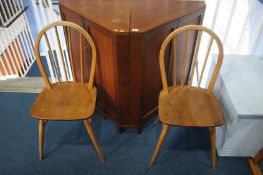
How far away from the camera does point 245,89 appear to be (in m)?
1.42

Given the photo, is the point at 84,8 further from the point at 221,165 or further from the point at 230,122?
the point at 221,165

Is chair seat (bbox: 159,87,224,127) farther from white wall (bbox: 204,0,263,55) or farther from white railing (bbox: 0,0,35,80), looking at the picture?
white railing (bbox: 0,0,35,80)

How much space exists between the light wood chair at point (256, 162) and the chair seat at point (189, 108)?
42 centimetres

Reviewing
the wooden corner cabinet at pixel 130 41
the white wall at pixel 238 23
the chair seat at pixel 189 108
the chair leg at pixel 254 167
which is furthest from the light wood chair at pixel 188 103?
the white wall at pixel 238 23

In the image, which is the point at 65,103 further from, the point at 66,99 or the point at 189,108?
the point at 189,108

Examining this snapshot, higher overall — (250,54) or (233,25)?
(233,25)

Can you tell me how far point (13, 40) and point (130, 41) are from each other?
2.28 meters

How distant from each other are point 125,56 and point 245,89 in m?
0.77

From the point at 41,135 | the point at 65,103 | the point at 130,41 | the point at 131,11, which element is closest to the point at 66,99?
the point at 65,103

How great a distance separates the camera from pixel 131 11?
1464mm

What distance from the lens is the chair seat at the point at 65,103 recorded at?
136 cm

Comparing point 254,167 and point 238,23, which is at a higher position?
point 238,23

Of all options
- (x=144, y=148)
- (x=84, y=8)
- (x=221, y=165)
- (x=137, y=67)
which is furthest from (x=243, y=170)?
(x=84, y=8)

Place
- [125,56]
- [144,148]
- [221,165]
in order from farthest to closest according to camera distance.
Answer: [144,148], [221,165], [125,56]
